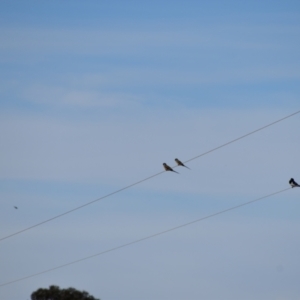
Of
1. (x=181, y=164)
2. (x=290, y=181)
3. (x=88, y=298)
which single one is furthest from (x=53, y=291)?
(x=290, y=181)

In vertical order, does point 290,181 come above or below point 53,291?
below

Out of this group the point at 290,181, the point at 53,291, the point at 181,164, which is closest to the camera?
the point at 290,181

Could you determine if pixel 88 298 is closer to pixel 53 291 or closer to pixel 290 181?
pixel 53 291

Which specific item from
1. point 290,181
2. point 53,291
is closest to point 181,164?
point 290,181

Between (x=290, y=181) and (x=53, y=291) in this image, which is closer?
(x=290, y=181)

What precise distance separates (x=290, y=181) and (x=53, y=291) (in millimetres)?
58846

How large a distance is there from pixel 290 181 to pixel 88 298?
59429mm

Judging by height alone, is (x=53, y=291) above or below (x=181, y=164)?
above

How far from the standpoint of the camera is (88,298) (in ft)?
310

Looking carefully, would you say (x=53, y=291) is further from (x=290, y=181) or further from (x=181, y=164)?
(x=290, y=181)

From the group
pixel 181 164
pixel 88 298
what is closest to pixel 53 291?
pixel 88 298

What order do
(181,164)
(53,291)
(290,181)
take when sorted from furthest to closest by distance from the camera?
(53,291)
(181,164)
(290,181)

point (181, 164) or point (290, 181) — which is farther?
point (181, 164)

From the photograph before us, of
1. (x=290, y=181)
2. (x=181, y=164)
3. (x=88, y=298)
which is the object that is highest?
(x=88, y=298)
